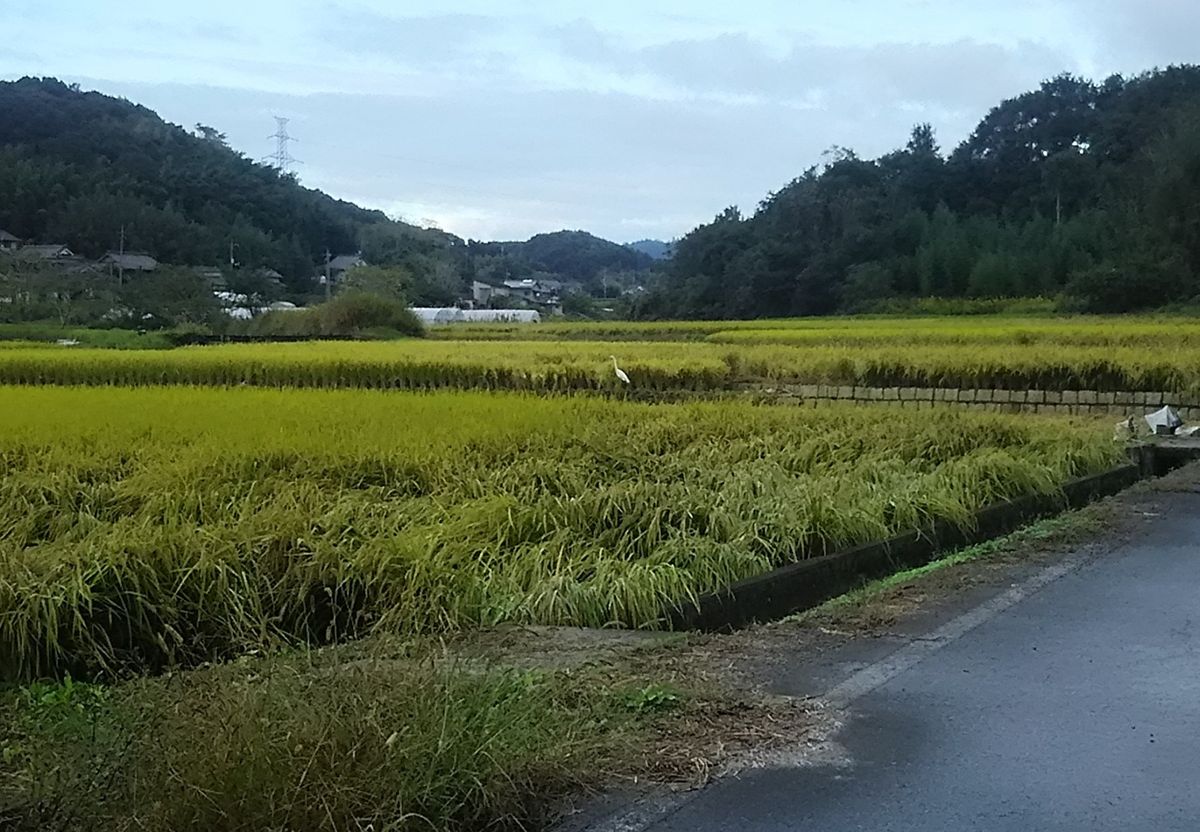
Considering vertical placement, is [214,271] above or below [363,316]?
above

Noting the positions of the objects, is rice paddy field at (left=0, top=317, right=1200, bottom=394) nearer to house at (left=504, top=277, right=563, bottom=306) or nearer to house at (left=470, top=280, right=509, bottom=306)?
house at (left=470, top=280, right=509, bottom=306)

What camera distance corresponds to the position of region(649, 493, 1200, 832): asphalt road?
3.06 meters

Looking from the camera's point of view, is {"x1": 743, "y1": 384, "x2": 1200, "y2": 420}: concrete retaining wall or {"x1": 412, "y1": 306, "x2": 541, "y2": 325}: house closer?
{"x1": 743, "y1": 384, "x2": 1200, "y2": 420}: concrete retaining wall

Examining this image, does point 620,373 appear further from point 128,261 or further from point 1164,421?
point 128,261

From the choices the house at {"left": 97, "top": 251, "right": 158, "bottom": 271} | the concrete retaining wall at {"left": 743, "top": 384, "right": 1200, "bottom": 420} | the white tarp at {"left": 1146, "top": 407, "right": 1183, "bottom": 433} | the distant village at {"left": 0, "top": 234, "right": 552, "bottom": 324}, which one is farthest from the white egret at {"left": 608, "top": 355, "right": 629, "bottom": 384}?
the house at {"left": 97, "top": 251, "right": 158, "bottom": 271}

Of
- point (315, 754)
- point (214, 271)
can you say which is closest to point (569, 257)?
point (214, 271)

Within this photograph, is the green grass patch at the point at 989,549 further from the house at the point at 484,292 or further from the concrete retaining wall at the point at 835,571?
the house at the point at 484,292

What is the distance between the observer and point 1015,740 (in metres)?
3.64

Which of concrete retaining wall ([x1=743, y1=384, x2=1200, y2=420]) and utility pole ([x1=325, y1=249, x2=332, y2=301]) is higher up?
utility pole ([x1=325, y1=249, x2=332, y2=301])

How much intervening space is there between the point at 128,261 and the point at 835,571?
53194 millimetres

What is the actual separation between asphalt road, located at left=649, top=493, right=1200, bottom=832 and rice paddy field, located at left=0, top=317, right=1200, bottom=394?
10.9 m

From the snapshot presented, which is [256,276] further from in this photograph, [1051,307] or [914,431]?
[914,431]

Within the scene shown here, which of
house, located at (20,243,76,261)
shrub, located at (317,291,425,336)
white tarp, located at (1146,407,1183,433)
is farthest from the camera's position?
house, located at (20,243,76,261)

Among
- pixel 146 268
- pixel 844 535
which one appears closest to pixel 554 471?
pixel 844 535
